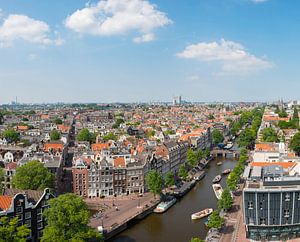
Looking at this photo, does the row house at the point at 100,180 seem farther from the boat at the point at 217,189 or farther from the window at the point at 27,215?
the window at the point at 27,215

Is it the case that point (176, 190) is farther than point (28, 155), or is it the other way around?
point (28, 155)

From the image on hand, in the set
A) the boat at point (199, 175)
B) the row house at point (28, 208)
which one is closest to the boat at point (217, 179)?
the boat at point (199, 175)

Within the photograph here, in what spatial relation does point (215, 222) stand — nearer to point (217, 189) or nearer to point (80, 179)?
point (217, 189)

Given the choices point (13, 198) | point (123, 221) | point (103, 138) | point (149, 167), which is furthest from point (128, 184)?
point (103, 138)

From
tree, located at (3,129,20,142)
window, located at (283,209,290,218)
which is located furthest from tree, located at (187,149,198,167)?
tree, located at (3,129,20,142)

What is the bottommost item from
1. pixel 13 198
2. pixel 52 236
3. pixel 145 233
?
pixel 145 233

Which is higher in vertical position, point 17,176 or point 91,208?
point 17,176

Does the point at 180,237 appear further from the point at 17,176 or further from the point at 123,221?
the point at 17,176
